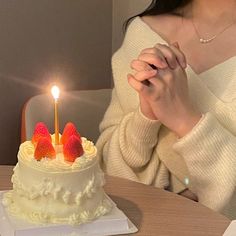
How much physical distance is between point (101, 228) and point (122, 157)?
435 mm

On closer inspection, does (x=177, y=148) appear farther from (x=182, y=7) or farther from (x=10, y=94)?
(x=10, y=94)

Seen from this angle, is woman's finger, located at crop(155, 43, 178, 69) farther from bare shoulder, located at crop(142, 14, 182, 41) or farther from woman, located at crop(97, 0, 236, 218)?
bare shoulder, located at crop(142, 14, 182, 41)

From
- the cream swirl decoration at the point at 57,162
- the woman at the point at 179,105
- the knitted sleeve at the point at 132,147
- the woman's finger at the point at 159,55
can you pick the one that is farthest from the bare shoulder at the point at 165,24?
the cream swirl decoration at the point at 57,162

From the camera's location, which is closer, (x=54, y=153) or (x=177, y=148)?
(x=54, y=153)

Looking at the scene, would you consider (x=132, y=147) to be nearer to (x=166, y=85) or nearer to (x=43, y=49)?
(x=166, y=85)

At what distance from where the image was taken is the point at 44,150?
39.4 inches

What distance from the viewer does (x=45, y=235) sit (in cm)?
97

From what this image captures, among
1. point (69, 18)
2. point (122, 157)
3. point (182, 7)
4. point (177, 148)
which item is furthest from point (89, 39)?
point (177, 148)

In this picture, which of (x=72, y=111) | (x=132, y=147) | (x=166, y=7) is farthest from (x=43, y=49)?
(x=132, y=147)

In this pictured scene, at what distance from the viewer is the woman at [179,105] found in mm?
1278

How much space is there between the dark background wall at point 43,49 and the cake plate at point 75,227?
1.04 meters

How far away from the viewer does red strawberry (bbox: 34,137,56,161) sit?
3.28 feet

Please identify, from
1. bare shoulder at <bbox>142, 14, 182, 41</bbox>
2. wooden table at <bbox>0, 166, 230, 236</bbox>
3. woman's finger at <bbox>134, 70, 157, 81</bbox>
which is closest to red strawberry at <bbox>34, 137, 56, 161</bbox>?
wooden table at <bbox>0, 166, 230, 236</bbox>

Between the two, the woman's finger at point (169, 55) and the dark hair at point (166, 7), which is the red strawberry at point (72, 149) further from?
the dark hair at point (166, 7)
